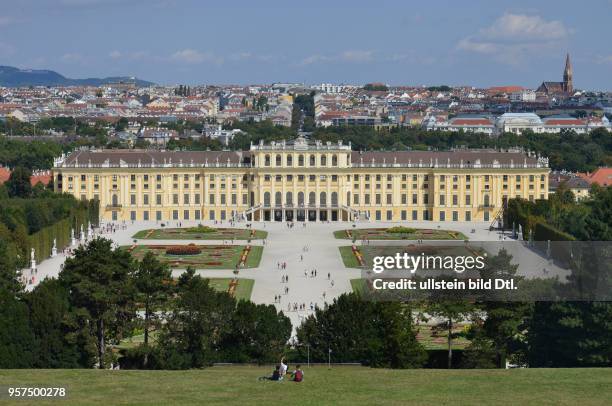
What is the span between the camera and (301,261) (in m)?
65.3

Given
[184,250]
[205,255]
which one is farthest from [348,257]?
[184,250]

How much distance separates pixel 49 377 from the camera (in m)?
27.7

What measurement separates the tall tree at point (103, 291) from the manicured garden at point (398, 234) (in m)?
36.3

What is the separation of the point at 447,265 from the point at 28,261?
34032 millimetres

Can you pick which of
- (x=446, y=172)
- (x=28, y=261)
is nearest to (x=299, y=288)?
(x=28, y=261)

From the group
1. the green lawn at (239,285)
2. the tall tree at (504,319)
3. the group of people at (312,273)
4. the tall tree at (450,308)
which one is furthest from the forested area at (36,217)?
the tall tree at (504,319)

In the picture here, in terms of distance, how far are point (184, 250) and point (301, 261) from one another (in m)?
6.75

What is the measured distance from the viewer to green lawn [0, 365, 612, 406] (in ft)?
84.5

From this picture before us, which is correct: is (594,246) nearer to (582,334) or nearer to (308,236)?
(582,334)

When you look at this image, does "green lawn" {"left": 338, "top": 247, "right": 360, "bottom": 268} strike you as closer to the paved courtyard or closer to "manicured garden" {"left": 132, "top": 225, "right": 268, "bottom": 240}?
the paved courtyard

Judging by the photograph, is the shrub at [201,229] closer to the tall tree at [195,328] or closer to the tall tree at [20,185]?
the tall tree at [20,185]

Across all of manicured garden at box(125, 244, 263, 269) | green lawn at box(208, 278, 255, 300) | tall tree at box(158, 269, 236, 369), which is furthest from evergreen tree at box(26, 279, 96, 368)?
manicured garden at box(125, 244, 263, 269)

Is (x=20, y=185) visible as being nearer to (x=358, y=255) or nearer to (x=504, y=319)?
(x=358, y=255)

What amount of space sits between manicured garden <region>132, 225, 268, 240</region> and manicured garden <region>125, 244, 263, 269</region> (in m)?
4.62
